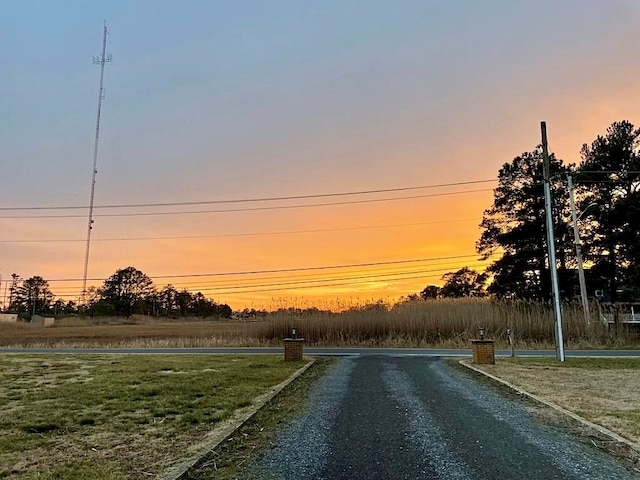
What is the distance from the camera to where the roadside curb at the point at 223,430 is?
13.3ft

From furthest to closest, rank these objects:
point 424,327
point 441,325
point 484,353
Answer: point 424,327
point 441,325
point 484,353

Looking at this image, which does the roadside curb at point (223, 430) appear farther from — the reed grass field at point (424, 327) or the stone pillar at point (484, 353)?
the reed grass field at point (424, 327)

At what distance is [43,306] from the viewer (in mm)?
88625

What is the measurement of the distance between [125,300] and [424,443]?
299 feet

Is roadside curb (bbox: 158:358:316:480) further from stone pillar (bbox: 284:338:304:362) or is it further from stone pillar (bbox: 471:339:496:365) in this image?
stone pillar (bbox: 471:339:496:365)

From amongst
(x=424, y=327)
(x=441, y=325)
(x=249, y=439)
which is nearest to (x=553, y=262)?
(x=441, y=325)

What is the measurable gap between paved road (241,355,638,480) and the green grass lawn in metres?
1.14

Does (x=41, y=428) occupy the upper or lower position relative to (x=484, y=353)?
lower

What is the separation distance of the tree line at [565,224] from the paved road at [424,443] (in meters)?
27.8

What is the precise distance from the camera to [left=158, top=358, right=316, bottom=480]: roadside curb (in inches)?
159

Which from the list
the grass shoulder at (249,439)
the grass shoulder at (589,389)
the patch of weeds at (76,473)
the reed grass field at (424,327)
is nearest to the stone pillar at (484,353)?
the grass shoulder at (589,389)

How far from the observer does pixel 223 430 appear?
550cm

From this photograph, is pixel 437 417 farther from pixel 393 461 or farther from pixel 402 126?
pixel 402 126

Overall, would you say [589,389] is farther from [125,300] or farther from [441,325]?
[125,300]
